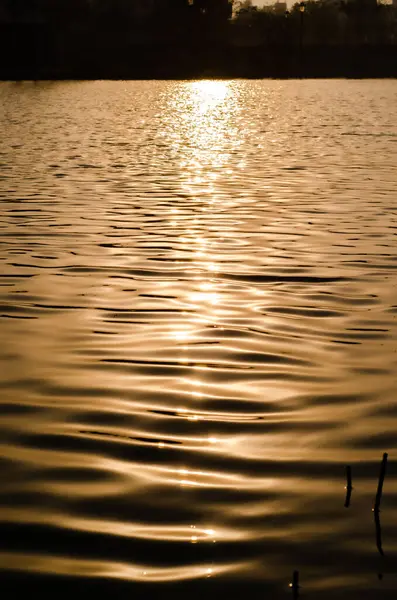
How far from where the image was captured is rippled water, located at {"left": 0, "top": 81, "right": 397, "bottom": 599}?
504cm

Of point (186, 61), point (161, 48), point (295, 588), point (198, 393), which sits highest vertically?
point (161, 48)

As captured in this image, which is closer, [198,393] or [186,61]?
[198,393]

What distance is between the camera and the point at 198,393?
760 centimetres

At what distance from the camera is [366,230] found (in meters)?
15.5

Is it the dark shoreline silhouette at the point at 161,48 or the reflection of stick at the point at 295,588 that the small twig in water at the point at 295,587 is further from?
the dark shoreline silhouette at the point at 161,48

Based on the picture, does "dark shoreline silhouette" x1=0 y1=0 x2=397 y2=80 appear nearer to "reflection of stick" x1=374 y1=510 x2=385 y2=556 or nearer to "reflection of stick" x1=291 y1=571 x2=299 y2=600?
"reflection of stick" x1=374 y1=510 x2=385 y2=556

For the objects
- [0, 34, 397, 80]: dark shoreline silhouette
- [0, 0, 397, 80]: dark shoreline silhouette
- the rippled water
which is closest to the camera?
the rippled water

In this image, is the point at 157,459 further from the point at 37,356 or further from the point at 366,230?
the point at 366,230

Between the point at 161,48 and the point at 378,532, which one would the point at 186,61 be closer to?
the point at 161,48

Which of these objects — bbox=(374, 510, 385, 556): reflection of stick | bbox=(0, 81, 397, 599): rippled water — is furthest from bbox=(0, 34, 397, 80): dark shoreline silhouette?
bbox=(374, 510, 385, 556): reflection of stick

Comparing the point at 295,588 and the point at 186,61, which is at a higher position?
the point at 186,61

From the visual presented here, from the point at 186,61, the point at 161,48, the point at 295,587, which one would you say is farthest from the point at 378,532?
the point at 161,48

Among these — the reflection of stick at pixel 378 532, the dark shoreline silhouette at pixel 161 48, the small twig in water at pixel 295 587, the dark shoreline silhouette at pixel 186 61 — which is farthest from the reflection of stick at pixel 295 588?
the dark shoreline silhouette at pixel 161 48

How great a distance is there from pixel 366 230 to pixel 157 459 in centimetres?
978
